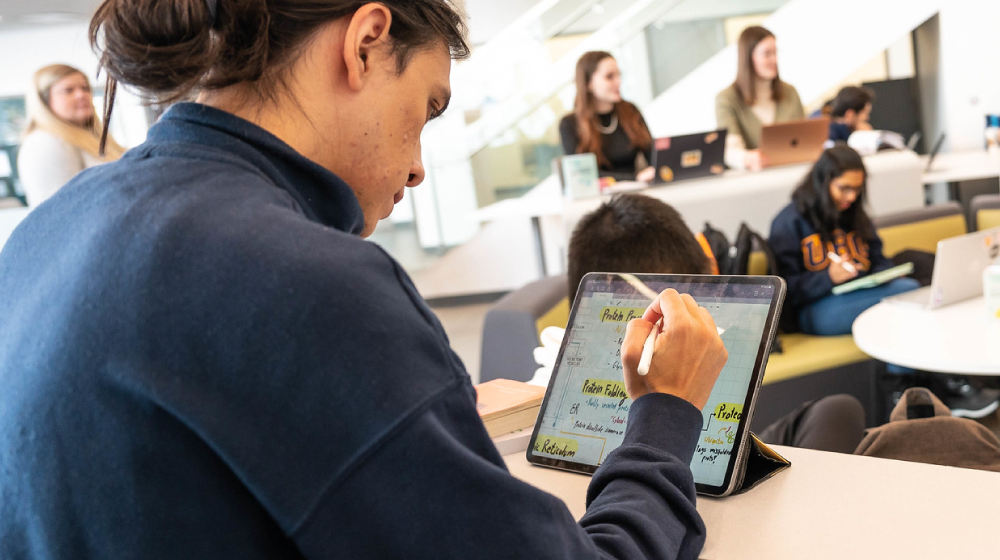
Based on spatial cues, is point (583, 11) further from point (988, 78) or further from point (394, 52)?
point (394, 52)

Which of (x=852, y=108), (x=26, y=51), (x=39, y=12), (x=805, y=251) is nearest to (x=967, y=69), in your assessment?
(x=852, y=108)

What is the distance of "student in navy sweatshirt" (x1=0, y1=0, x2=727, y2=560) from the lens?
49 centimetres

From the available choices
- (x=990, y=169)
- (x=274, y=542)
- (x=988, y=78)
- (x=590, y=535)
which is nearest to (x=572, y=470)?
(x=590, y=535)

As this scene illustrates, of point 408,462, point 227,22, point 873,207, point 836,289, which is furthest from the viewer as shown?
point 873,207

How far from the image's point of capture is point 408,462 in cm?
50

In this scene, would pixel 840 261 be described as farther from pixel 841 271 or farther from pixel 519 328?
pixel 519 328

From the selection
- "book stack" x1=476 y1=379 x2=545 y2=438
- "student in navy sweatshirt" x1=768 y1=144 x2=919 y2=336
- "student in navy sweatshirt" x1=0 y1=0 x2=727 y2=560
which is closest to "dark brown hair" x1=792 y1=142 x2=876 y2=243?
"student in navy sweatshirt" x1=768 y1=144 x2=919 y2=336

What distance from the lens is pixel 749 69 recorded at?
14.8 ft

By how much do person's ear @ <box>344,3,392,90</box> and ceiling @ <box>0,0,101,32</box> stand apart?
15.8ft

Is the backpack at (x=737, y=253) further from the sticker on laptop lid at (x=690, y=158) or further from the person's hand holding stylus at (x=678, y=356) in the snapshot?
the person's hand holding stylus at (x=678, y=356)

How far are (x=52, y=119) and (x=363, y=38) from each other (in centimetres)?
339

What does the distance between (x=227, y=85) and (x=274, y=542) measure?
13.7 inches

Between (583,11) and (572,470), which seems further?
(583,11)

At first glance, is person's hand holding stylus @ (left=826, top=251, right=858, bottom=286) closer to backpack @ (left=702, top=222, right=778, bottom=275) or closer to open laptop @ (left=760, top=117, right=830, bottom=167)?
backpack @ (left=702, top=222, right=778, bottom=275)
